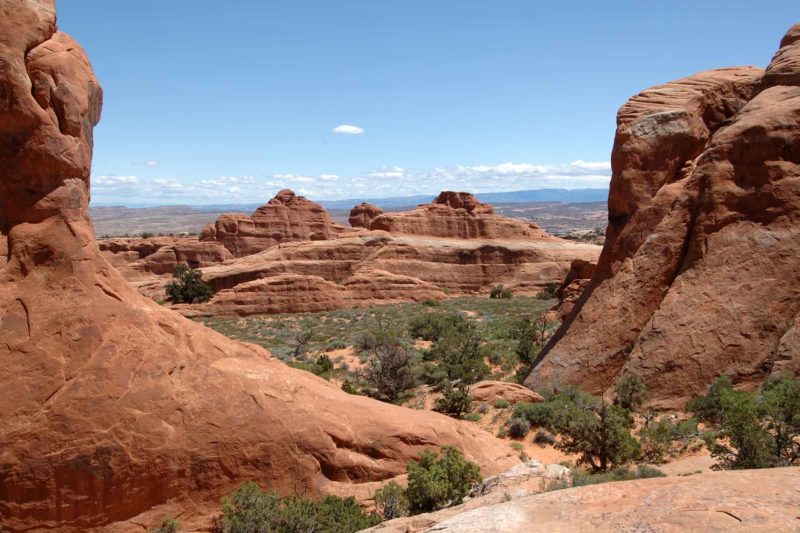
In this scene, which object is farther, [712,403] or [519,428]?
[519,428]

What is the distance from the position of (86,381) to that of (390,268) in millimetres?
40552

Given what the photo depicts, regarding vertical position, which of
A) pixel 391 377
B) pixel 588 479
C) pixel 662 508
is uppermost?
pixel 662 508

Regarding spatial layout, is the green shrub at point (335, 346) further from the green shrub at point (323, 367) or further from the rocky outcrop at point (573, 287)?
the rocky outcrop at point (573, 287)

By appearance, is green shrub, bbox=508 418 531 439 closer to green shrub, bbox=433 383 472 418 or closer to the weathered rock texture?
green shrub, bbox=433 383 472 418

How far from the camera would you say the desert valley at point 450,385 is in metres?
7.02

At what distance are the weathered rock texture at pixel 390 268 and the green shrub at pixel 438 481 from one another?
30.1 m

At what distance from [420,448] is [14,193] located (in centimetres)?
673

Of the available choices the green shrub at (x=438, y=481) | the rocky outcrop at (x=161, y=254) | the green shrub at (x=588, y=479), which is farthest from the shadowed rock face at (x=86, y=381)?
the rocky outcrop at (x=161, y=254)

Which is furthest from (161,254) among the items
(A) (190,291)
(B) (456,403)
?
(B) (456,403)

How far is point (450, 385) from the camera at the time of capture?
16406 millimetres

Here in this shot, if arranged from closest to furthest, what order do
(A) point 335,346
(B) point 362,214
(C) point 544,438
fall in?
(C) point 544,438 → (A) point 335,346 → (B) point 362,214

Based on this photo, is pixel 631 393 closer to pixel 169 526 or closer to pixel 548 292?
pixel 169 526

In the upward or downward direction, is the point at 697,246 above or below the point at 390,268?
above

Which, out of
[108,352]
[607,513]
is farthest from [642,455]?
[108,352]
